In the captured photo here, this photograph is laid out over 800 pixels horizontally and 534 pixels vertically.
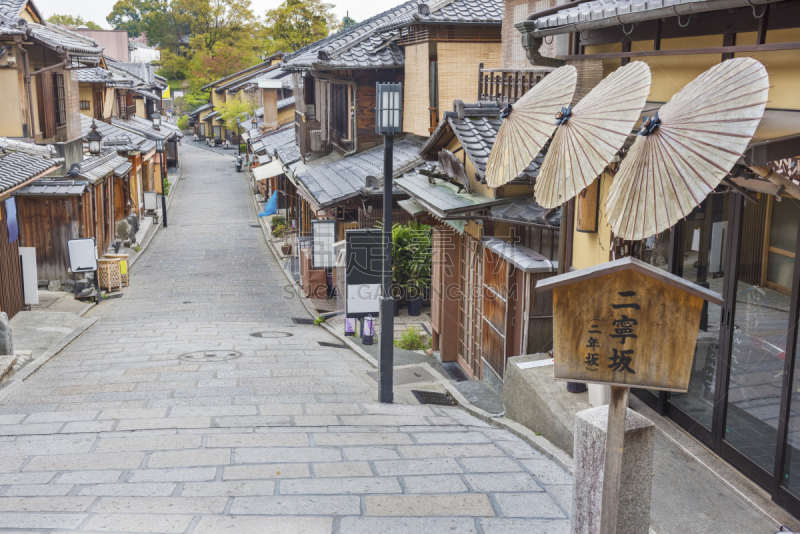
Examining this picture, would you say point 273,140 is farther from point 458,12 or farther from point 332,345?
point 332,345

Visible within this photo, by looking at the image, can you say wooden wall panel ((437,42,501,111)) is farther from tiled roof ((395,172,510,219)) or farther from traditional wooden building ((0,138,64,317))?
traditional wooden building ((0,138,64,317))

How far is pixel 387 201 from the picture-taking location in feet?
38.1

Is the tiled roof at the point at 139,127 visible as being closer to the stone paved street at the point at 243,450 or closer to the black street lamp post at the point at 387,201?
the stone paved street at the point at 243,450

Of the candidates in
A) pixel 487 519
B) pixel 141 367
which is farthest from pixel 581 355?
pixel 141 367

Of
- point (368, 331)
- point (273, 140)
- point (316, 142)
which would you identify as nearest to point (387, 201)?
point (368, 331)

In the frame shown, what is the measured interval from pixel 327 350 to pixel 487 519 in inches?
399

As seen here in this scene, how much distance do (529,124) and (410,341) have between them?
1005 cm

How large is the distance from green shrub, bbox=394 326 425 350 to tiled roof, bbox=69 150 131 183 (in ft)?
42.4

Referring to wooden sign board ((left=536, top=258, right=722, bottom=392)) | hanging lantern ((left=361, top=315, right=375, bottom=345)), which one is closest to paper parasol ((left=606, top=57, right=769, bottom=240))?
wooden sign board ((left=536, top=258, right=722, bottom=392))

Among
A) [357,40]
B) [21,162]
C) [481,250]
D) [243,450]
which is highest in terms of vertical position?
[357,40]

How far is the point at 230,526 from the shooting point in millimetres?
5895

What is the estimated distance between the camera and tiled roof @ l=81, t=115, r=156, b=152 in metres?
31.9

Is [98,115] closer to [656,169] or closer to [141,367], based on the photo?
[141,367]

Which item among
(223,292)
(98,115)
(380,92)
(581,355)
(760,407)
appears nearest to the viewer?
(581,355)
